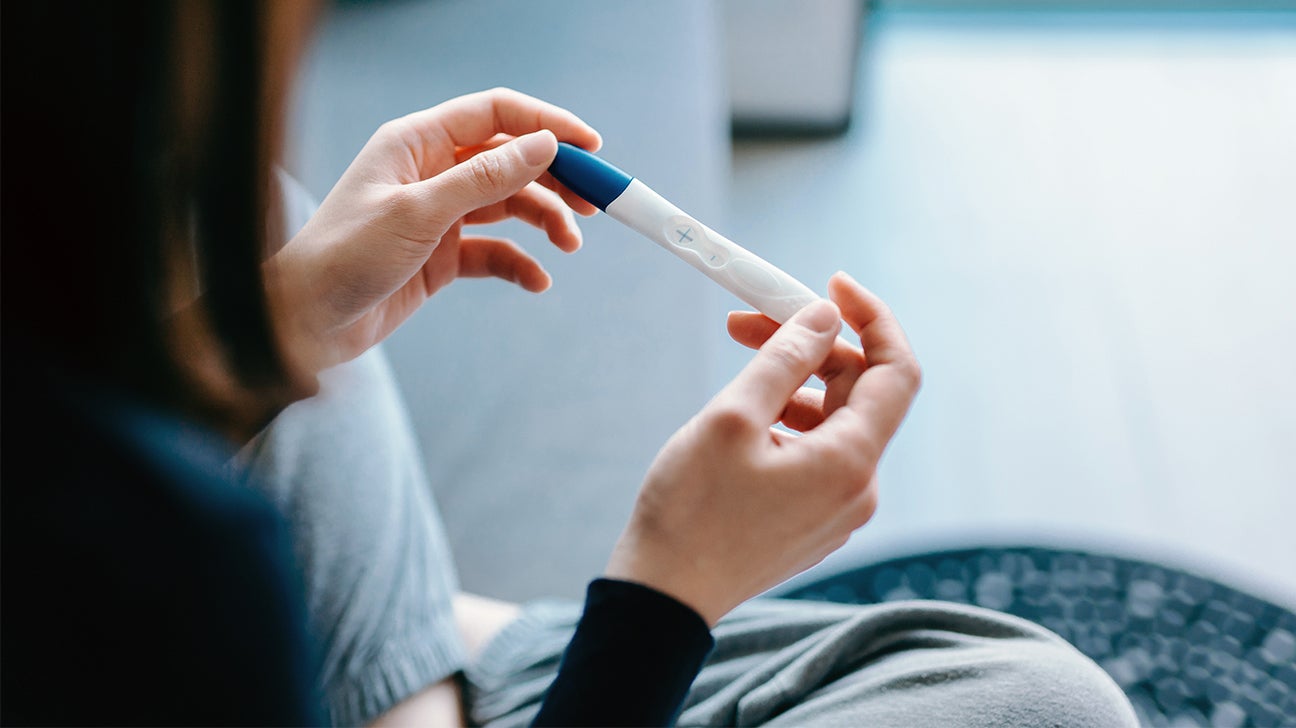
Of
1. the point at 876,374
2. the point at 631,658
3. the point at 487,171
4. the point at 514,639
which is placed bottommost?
the point at 514,639

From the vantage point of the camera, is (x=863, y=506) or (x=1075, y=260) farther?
(x=1075, y=260)

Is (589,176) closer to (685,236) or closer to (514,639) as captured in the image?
(685,236)

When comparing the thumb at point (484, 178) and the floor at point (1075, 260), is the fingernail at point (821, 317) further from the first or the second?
the floor at point (1075, 260)

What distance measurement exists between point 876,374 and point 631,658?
18 cm

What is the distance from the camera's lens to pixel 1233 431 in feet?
4.12

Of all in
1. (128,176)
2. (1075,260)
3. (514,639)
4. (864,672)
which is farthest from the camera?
(1075,260)

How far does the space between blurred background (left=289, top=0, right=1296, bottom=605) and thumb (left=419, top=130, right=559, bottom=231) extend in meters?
0.18

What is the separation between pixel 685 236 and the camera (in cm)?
58

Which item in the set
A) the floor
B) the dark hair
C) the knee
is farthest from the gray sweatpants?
the floor

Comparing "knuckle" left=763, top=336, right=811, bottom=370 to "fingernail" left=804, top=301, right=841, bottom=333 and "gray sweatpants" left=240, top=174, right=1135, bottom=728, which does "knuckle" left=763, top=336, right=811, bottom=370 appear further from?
"gray sweatpants" left=240, top=174, right=1135, bottom=728

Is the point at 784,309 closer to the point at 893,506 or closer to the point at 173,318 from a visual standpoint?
the point at 173,318

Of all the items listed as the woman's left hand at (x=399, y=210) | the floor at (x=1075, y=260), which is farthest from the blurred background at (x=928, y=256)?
the woman's left hand at (x=399, y=210)

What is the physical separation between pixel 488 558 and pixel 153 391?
0.46 m

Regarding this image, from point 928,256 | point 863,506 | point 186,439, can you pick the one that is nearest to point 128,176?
point 186,439
